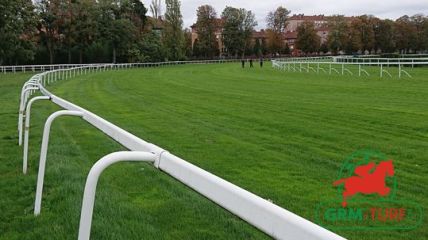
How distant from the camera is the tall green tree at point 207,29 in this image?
9556 cm

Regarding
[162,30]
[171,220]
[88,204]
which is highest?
[162,30]

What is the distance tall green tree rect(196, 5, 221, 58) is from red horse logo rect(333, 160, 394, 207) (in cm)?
8990

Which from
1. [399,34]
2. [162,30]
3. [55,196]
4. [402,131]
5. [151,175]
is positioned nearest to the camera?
[55,196]

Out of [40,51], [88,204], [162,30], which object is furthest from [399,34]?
[88,204]

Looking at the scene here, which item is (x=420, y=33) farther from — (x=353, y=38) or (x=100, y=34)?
(x=100, y=34)

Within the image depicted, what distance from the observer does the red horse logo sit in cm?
476

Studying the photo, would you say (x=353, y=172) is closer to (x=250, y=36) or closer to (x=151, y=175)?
(x=151, y=175)

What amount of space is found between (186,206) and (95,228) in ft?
3.23

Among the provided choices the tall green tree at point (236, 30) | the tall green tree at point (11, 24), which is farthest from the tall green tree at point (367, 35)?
the tall green tree at point (11, 24)

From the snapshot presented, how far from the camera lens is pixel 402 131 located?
29.4ft

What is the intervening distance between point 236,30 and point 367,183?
95.5 m

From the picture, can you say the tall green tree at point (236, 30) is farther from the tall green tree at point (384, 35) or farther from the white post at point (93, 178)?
the white post at point (93, 178)

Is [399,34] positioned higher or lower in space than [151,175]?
higher

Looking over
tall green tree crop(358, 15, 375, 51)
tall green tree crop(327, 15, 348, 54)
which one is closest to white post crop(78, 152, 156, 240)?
tall green tree crop(327, 15, 348, 54)
